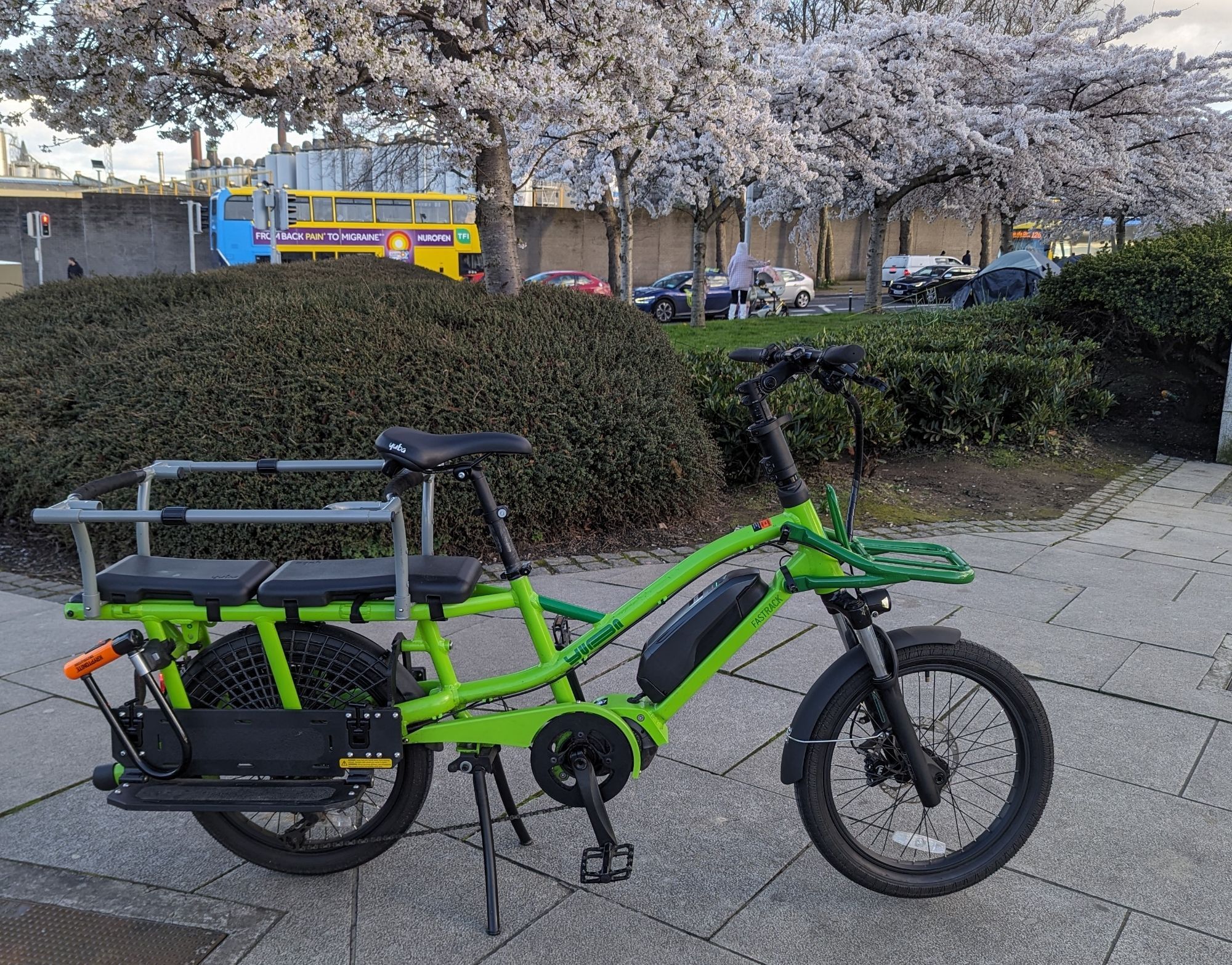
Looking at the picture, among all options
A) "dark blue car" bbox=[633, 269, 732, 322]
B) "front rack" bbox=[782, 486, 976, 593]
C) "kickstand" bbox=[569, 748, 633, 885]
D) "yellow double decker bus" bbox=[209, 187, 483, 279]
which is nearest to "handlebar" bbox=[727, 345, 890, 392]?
"front rack" bbox=[782, 486, 976, 593]

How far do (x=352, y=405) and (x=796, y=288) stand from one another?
1063 inches

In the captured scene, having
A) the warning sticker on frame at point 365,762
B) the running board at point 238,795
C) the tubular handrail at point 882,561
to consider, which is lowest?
the running board at point 238,795

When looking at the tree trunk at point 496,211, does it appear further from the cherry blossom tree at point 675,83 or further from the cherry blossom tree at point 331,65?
the cherry blossom tree at point 675,83

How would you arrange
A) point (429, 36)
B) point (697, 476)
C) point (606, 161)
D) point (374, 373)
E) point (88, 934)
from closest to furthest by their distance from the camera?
point (88, 934) → point (374, 373) → point (697, 476) → point (429, 36) → point (606, 161)

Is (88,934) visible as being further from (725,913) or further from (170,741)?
(725,913)

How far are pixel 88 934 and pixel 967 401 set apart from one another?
7.32m

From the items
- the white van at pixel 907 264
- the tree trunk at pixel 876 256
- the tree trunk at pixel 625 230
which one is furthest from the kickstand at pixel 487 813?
the white van at pixel 907 264

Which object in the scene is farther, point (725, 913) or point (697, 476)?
point (697, 476)

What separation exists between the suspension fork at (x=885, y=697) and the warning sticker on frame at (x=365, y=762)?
1.22 meters

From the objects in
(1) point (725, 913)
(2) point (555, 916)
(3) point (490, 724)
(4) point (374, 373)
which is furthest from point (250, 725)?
(4) point (374, 373)

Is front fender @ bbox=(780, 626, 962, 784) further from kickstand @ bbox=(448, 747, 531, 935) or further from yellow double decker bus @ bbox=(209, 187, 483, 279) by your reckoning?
yellow double decker bus @ bbox=(209, 187, 483, 279)

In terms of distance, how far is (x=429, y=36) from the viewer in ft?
32.1

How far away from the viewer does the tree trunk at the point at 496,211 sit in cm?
962

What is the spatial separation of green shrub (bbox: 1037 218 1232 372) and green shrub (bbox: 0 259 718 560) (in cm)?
553
